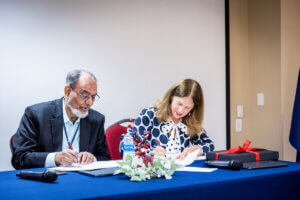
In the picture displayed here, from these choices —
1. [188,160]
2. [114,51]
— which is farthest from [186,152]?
[114,51]

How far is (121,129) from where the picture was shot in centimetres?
289

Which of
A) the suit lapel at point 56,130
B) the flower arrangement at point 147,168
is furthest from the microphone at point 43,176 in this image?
the suit lapel at point 56,130

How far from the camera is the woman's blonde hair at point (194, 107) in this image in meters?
2.90

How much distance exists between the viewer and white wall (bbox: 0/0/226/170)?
2.98 meters

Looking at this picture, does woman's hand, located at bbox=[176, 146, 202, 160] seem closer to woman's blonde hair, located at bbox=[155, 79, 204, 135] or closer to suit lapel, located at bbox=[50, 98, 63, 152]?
woman's blonde hair, located at bbox=[155, 79, 204, 135]

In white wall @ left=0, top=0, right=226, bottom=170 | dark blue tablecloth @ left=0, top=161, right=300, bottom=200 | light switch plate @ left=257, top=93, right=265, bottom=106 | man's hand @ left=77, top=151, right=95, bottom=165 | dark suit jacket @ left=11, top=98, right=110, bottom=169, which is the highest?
white wall @ left=0, top=0, right=226, bottom=170

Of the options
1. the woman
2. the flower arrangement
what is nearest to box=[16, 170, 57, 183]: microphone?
the flower arrangement

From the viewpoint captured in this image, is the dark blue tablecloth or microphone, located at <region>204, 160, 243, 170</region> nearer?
the dark blue tablecloth

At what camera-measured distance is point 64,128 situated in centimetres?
246

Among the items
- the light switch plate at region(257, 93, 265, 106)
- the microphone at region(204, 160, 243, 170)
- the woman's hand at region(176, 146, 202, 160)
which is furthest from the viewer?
the light switch plate at region(257, 93, 265, 106)

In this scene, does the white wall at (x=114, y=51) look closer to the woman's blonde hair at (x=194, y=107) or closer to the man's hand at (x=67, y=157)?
the woman's blonde hair at (x=194, y=107)

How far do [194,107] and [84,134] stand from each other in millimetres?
988

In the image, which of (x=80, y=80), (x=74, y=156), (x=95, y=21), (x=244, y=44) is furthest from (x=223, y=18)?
(x=74, y=156)

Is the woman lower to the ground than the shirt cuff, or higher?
higher
